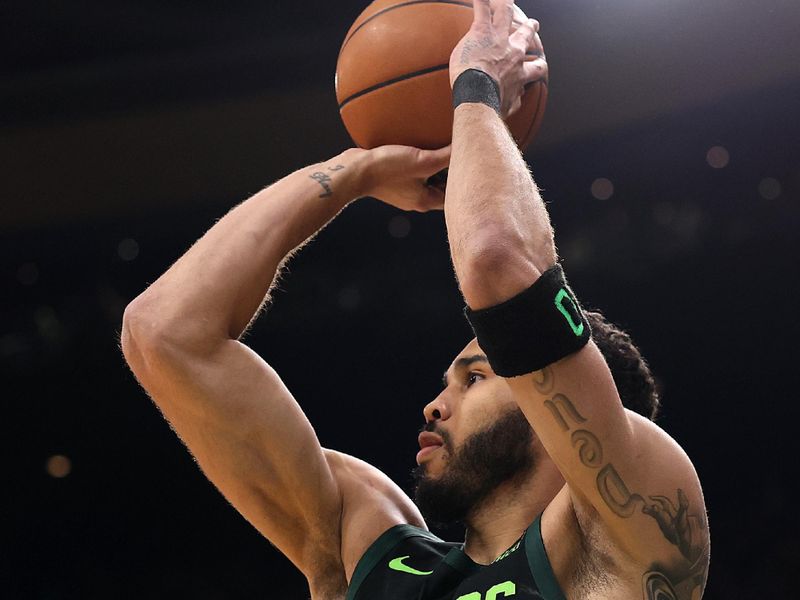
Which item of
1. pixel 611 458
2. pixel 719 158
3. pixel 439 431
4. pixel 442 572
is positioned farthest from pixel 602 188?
pixel 611 458

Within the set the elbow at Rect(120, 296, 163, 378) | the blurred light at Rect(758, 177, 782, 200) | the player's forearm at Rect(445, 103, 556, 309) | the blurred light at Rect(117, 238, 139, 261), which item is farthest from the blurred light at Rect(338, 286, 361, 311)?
the player's forearm at Rect(445, 103, 556, 309)

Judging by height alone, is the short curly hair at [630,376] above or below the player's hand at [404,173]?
below

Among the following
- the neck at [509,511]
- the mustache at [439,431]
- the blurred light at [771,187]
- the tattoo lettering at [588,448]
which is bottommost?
the blurred light at [771,187]

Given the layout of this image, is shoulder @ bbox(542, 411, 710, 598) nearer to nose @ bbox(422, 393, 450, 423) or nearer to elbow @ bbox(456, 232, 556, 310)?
elbow @ bbox(456, 232, 556, 310)

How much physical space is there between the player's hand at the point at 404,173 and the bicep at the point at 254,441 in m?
0.48

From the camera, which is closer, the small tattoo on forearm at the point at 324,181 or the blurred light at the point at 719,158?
the small tattoo on forearm at the point at 324,181

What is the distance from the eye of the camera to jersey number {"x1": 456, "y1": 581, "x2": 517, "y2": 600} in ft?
6.23

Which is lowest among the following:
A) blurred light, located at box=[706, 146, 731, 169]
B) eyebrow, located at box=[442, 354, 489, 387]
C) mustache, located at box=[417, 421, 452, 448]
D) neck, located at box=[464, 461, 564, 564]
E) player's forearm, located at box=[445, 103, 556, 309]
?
blurred light, located at box=[706, 146, 731, 169]

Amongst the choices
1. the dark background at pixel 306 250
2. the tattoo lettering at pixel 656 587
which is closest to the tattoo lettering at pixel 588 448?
the tattoo lettering at pixel 656 587

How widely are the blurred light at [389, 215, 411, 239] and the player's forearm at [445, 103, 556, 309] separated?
3.37 meters

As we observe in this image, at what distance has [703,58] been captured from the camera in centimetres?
493

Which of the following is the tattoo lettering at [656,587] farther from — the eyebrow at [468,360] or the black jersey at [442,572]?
the eyebrow at [468,360]

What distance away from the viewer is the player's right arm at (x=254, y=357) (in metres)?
2.18

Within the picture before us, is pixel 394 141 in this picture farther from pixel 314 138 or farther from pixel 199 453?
pixel 314 138
